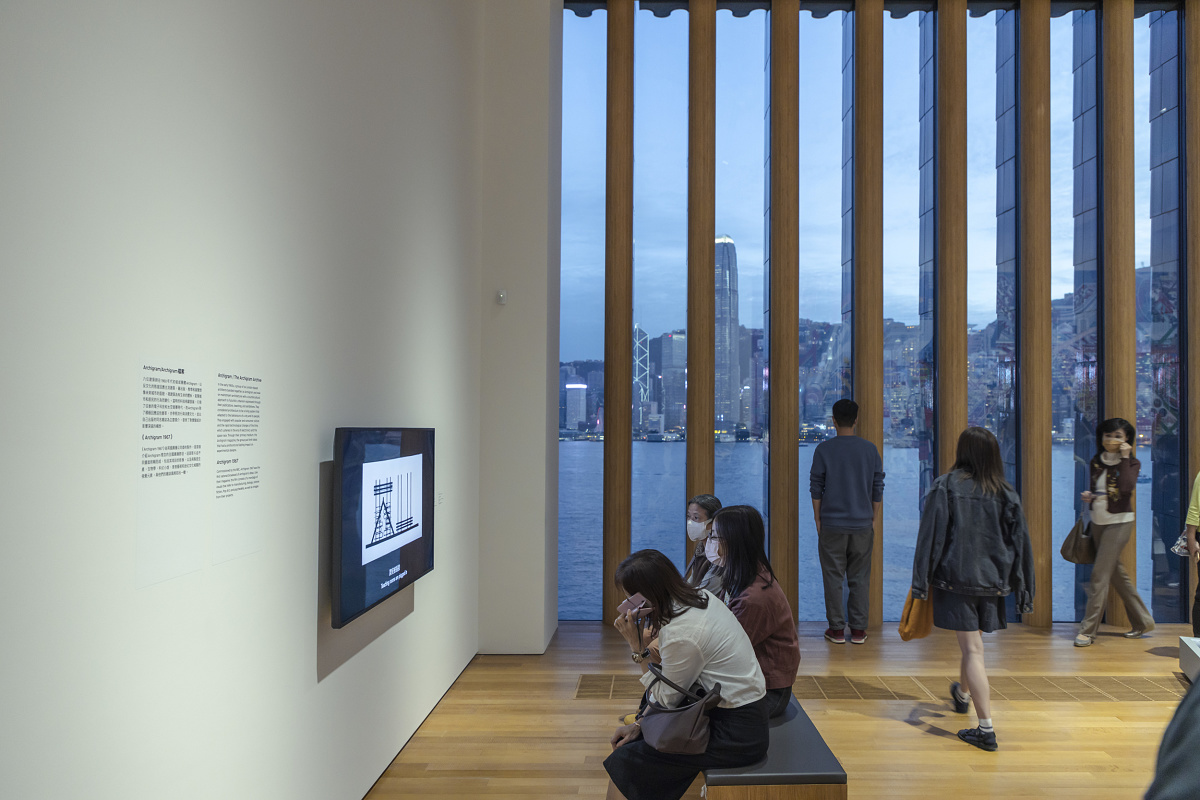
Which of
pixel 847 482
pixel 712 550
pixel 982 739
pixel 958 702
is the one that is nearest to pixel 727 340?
pixel 847 482

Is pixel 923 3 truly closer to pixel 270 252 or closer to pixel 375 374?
pixel 375 374

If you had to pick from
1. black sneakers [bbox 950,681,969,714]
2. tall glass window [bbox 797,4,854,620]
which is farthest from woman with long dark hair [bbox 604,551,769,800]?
tall glass window [bbox 797,4,854,620]

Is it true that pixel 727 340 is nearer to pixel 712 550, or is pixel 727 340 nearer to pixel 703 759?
pixel 712 550

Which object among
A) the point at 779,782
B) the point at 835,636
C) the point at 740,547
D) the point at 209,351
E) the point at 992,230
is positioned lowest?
the point at 835,636

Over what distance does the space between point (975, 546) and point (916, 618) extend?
0.48 meters

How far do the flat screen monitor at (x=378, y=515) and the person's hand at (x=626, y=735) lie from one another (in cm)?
104

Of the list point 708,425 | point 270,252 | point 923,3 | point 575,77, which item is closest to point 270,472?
point 270,252

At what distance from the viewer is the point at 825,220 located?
19.9ft

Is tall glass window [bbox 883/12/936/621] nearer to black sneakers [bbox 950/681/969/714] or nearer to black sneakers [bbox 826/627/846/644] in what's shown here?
black sneakers [bbox 826/627/846/644]

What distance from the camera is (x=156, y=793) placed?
1.71m

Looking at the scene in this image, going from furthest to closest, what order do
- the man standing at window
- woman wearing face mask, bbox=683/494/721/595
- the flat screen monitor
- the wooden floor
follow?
the man standing at window, woman wearing face mask, bbox=683/494/721/595, the wooden floor, the flat screen monitor

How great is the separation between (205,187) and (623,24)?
473 cm

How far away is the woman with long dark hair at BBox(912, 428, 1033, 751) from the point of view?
140 inches

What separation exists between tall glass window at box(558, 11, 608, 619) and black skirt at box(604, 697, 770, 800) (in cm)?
344
